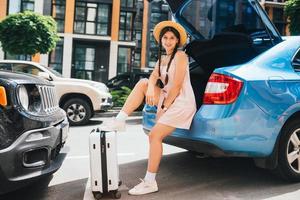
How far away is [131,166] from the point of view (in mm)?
4809

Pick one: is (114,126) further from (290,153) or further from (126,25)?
(126,25)

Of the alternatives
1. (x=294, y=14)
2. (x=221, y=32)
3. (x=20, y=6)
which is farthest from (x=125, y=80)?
(x=20, y=6)

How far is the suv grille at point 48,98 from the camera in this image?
352cm

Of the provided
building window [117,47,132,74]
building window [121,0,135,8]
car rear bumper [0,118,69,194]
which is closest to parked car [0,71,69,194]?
car rear bumper [0,118,69,194]

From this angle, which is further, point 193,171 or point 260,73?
point 193,171

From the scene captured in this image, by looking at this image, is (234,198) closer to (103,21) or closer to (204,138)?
(204,138)

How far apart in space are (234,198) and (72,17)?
30.1 meters

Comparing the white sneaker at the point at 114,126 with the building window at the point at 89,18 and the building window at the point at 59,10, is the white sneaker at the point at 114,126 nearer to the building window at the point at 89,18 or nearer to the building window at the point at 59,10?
the building window at the point at 89,18

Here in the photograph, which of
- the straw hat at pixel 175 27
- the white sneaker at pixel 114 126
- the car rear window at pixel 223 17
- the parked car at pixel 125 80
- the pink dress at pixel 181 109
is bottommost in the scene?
the white sneaker at pixel 114 126

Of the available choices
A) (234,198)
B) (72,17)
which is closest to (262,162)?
(234,198)

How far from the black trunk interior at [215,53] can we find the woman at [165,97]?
70 cm

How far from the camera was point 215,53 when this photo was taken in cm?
466

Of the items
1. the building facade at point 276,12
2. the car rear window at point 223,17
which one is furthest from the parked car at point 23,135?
the building facade at point 276,12

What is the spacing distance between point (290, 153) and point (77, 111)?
609 cm
